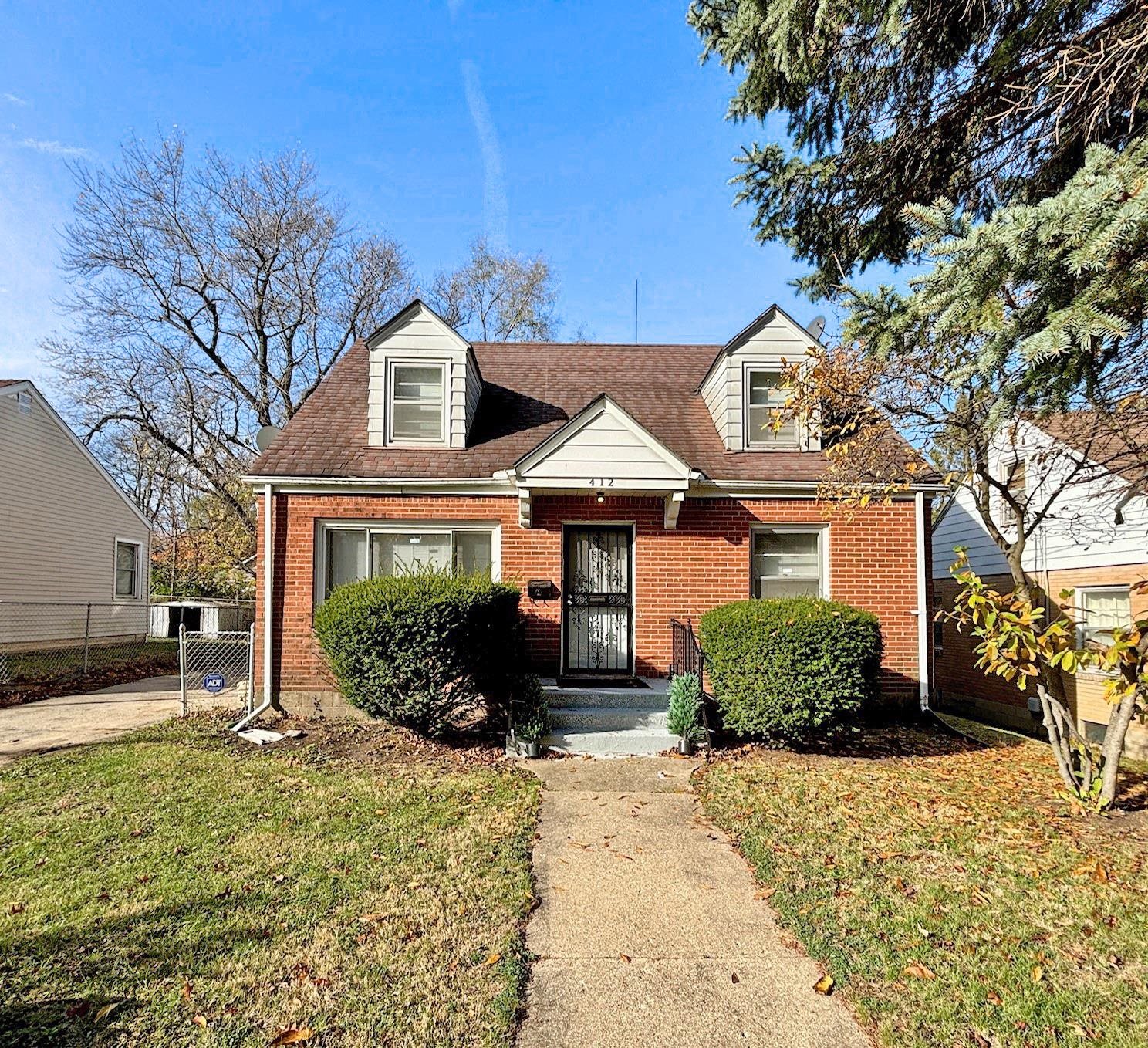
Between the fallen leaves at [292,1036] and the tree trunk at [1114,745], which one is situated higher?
the tree trunk at [1114,745]

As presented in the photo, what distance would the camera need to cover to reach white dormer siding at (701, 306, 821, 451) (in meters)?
9.72

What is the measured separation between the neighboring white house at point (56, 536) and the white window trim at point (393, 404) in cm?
889

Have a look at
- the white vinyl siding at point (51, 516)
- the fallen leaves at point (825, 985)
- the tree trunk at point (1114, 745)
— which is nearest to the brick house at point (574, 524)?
the tree trunk at point (1114, 745)

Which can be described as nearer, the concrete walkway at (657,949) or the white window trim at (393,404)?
the concrete walkway at (657,949)

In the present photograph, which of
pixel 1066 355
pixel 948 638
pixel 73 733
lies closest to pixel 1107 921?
pixel 1066 355

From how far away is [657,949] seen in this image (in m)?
3.47

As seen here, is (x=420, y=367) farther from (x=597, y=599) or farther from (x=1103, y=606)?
(x=1103, y=606)

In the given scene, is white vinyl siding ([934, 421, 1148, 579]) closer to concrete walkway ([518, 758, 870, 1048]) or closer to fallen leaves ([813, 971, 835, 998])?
concrete walkway ([518, 758, 870, 1048])

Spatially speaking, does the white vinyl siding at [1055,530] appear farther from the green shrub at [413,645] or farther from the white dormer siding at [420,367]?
the white dormer siding at [420,367]

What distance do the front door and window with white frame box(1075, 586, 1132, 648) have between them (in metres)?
7.83

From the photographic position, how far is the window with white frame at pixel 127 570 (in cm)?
1930

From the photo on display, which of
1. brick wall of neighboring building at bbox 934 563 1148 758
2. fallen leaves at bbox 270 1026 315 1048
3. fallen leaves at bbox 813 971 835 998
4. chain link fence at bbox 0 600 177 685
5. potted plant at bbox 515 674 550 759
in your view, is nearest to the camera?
fallen leaves at bbox 270 1026 315 1048

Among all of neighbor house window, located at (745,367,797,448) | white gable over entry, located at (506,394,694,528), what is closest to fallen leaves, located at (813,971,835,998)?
white gable over entry, located at (506,394,694,528)

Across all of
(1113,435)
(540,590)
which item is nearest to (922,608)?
(1113,435)
